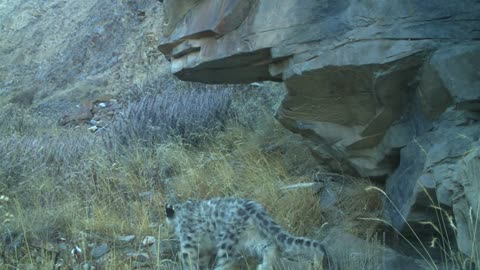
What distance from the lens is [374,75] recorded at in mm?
5699

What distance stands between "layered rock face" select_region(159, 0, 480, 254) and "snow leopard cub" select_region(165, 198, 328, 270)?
40.6 inches

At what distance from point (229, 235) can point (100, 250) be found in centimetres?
151

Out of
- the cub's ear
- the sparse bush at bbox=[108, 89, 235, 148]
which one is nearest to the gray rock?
the cub's ear

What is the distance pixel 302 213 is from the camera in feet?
23.1

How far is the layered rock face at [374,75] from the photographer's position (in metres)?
5.10

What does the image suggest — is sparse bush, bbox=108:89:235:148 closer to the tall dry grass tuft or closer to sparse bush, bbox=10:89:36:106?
the tall dry grass tuft

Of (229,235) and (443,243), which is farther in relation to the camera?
(229,235)

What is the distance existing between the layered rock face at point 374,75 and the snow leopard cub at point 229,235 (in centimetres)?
103

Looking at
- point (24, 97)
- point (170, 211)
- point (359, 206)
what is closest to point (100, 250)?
point (170, 211)

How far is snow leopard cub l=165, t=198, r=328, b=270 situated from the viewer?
5.68m

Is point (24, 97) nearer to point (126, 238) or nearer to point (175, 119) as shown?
point (175, 119)

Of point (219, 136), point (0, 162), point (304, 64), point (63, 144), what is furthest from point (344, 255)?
point (63, 144)

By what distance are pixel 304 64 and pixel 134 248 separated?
2652 millimetres

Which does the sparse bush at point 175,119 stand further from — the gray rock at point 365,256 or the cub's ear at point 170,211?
the gray rock at point 365,256
